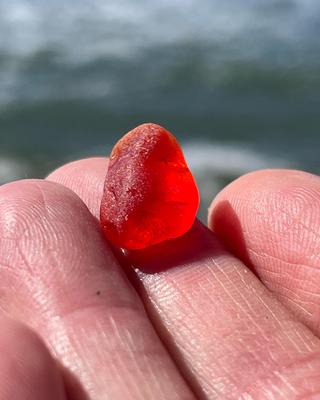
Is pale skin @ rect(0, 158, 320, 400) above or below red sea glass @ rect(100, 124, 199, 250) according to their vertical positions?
below

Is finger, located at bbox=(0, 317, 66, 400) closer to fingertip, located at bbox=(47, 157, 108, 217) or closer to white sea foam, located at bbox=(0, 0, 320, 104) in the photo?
fingertip, located at bbox=(47, 157, 108, 217)

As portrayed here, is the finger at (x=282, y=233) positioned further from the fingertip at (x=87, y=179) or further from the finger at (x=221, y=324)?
the fingertip at (x=87, y=179)

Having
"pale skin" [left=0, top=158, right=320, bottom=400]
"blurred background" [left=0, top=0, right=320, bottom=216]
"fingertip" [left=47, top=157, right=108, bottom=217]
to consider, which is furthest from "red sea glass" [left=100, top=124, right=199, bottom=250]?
"blurred background" [left=0, top=0, right=320, bottom=216]

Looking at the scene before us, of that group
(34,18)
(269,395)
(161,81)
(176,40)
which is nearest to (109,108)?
(161,81)

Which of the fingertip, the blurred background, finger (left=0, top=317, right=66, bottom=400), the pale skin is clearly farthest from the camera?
the blurred background

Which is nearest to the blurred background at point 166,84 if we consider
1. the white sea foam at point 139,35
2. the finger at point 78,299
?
the white sea foam at point 139,35

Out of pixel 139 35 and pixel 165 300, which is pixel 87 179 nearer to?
pixel 165 300

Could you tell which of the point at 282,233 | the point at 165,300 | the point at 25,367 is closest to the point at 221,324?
the point at 165,300
